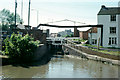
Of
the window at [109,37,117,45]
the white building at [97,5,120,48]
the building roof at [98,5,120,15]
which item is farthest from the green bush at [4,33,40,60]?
the building roof at [98,5,120,15]

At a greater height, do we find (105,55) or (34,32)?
(34,32)

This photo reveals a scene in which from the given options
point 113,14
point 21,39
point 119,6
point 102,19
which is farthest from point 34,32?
point 119,6

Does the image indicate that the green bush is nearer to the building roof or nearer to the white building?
the white building

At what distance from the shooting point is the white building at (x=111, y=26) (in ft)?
94.6

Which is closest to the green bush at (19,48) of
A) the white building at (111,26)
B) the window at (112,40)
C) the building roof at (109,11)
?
the white building at (111,26)

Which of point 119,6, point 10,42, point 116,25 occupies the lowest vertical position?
point 10,42

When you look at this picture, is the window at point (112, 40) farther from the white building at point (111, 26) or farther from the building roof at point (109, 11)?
the building roof at point (109, 11)

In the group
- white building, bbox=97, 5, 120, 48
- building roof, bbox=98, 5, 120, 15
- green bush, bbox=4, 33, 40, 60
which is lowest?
green bush, bbox=4, 33, 40, 60

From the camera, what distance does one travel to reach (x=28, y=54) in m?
19.8

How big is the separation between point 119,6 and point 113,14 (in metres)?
2.93

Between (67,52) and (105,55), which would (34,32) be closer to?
(67,52)

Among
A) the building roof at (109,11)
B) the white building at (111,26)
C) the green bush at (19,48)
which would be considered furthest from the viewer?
the building roof at (109,11)

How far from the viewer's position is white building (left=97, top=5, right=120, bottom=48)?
94.6 feet

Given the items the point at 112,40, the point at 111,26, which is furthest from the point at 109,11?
the point at 112,40
